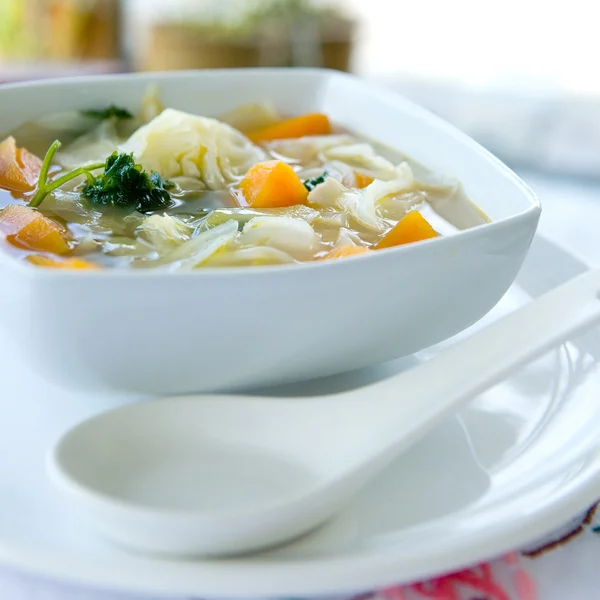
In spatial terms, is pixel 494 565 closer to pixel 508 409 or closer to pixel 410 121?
pixel 508 409

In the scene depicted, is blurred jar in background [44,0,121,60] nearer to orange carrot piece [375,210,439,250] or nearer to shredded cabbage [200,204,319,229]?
shredded cabbage [200,204,319,229]

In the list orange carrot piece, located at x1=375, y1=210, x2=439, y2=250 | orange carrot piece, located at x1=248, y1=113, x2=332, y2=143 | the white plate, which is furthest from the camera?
orange carrot piece, located at x1=248, y1=113, x2=332, y2=143

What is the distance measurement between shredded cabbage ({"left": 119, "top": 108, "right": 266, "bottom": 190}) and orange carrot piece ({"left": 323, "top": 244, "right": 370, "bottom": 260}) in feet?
1.38

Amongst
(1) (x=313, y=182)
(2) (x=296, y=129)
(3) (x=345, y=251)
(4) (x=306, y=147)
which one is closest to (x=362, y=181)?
(1) (x=313, y=182)

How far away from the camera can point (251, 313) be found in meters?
1.01

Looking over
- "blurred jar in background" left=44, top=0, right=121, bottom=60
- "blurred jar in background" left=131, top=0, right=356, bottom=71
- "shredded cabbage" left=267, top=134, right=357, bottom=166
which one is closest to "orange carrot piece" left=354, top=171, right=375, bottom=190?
"shredded cabbage" left=267, top=134, right=357, bottom=166

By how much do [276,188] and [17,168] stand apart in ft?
1.64

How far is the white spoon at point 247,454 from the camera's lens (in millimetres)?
853

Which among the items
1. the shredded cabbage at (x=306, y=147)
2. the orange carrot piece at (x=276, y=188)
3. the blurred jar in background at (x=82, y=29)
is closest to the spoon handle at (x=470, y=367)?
the orange carrot piece at (x=276, y=188)

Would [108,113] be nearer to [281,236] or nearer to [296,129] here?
[296,129]

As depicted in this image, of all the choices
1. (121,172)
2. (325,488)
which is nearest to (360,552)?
(325,488)

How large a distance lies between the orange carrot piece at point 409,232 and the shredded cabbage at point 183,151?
0.40m

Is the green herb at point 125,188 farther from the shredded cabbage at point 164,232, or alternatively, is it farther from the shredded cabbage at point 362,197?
the shredded cabbage at point 362,197

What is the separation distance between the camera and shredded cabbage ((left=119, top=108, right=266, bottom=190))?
166cm
